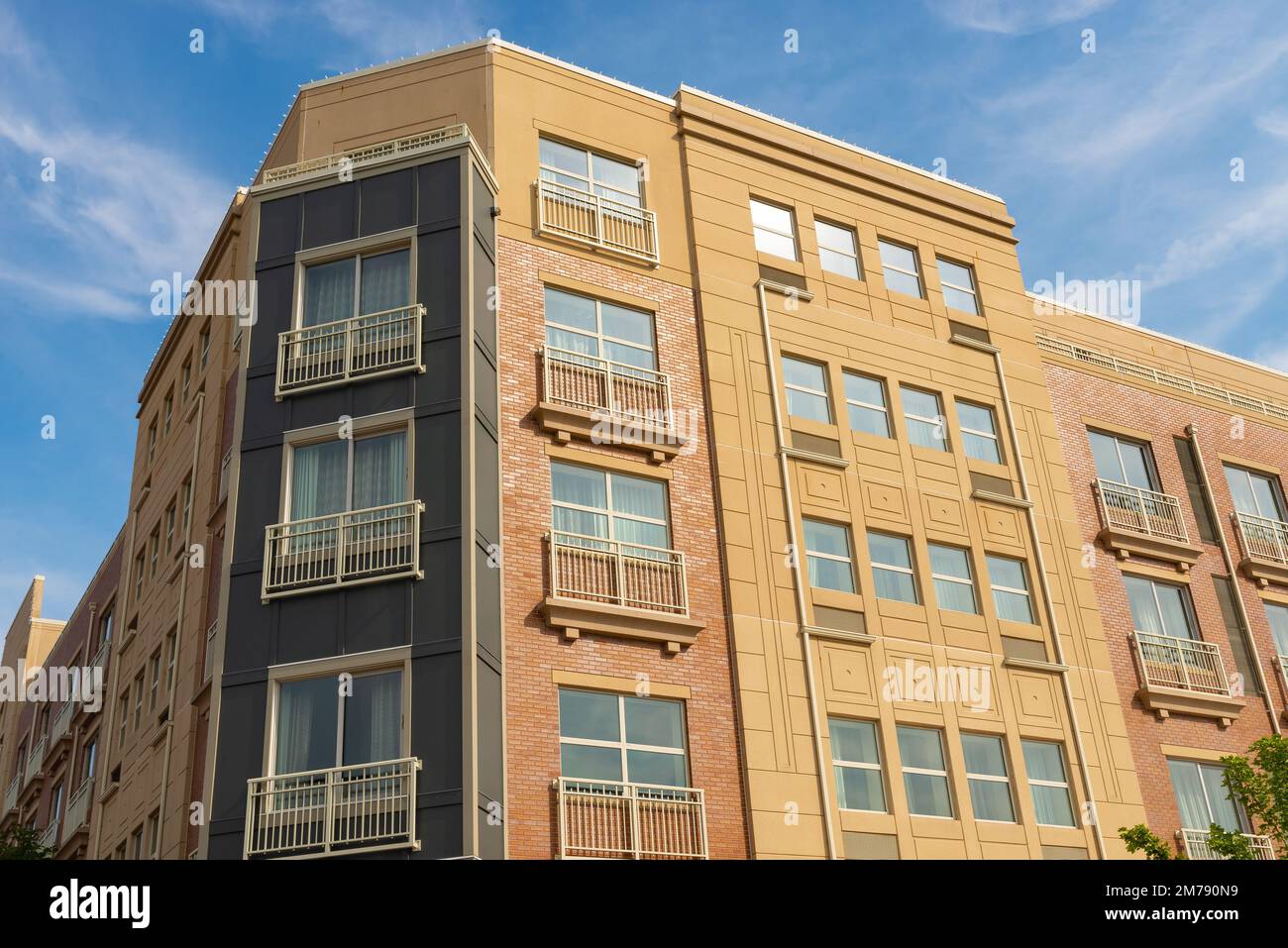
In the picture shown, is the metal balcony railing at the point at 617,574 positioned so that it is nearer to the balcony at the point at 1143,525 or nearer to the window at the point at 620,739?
the window at the point at 620,739

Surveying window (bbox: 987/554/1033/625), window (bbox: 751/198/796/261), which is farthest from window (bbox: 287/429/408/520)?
window (bbox: 987/554/1033/625)

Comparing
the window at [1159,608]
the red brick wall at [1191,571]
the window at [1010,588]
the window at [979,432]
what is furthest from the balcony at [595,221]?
the window at [1159,608]

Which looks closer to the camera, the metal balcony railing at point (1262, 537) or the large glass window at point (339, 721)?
the large glass window at point (339, 721)

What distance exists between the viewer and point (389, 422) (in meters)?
23.2

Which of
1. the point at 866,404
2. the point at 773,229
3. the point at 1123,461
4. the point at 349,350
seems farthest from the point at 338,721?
the point at 1123,461

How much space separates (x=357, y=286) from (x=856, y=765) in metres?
12.6

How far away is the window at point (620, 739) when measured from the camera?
73.1 ft

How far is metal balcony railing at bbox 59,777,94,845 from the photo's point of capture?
33438 mm

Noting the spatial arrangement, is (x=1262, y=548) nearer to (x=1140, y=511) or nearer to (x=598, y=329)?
(x=1140, y=511)

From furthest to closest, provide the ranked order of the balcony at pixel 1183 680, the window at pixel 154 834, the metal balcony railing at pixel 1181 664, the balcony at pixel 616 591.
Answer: the metal balcony railing at pixel 1181 664
the balcony at pixel 1183 680
the window at pixel 154 834
the balcony at pixel 616 591

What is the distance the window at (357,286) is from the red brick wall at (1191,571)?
15920 millimetres

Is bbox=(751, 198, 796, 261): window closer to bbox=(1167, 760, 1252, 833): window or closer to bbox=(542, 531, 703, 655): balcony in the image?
bbox=(542, 531, 703, 655): balcony

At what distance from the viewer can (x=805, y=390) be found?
28203mm

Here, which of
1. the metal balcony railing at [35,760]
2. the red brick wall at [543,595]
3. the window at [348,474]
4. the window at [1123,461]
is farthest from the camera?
the metal balcony railing at [35,760]
